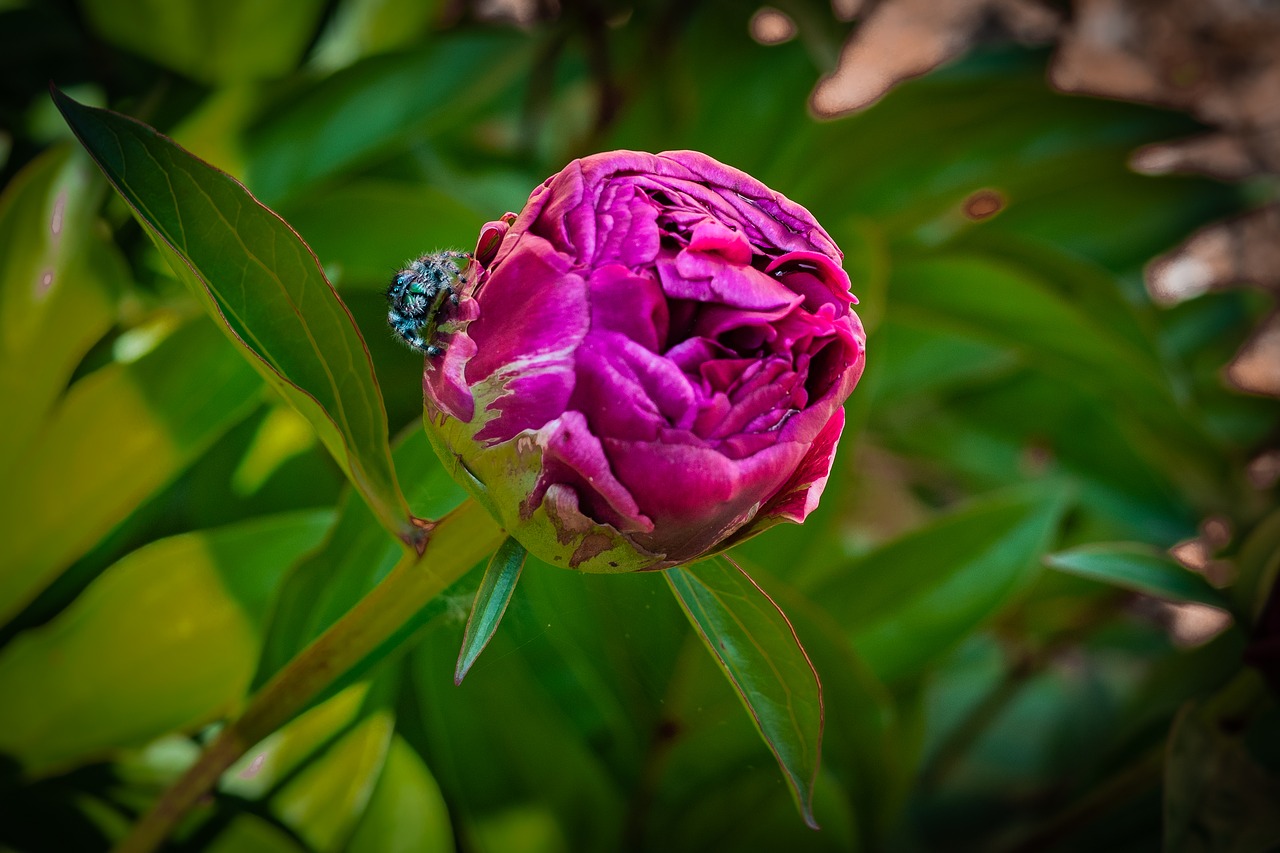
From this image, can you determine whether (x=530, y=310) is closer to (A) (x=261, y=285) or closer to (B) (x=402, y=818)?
(A) (x=261, y=285)

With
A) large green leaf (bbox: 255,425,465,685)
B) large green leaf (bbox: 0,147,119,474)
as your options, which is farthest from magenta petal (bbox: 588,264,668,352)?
large green leaf (bbox: 0,147,119,474)

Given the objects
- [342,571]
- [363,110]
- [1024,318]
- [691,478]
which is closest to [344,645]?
[342,571]

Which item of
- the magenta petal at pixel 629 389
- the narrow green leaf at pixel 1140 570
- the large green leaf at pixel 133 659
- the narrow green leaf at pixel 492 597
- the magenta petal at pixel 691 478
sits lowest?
the narrow green leaf at pixel 1140 570

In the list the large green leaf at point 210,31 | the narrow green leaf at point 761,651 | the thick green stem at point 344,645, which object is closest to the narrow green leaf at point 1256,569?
the narrow green leaf at point 761,651

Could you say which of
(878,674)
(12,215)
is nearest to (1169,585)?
(878,674)

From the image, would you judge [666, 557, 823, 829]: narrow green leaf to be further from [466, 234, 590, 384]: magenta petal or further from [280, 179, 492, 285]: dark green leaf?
[280, 179, 492, 285]: dark green leaf

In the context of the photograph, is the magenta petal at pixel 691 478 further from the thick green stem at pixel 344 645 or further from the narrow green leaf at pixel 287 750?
the narrow green leaf at pixel 287 750

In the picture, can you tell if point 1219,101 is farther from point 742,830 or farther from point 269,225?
point 269,225
